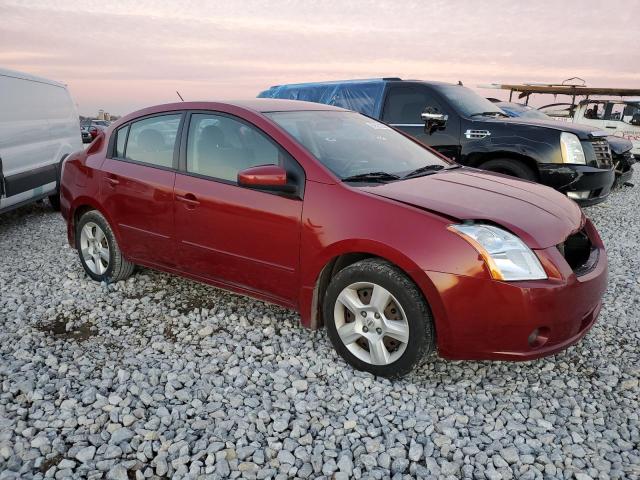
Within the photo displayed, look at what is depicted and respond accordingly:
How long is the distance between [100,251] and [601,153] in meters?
6.02

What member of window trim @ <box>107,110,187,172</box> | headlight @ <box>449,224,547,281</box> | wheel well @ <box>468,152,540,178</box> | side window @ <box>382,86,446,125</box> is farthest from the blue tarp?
headlight @ <box>449,224,547,281</box>

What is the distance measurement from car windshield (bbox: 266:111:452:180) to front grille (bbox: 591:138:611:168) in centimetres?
342

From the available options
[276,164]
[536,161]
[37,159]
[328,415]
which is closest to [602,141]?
[536,161]

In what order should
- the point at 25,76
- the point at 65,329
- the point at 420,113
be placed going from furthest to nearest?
the point at 420,113
the point at 25,76
the point at 65,329

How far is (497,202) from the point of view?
3.08m

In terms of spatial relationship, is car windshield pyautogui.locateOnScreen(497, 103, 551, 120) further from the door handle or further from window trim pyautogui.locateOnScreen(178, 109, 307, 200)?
the door handle

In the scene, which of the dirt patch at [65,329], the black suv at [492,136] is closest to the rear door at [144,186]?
the dirt patch at [65,329]

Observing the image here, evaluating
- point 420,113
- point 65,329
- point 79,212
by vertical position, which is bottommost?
point 65,329

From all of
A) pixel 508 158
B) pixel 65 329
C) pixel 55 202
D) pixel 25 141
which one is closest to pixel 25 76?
pixel 25 141

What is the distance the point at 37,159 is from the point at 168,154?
13.0ft

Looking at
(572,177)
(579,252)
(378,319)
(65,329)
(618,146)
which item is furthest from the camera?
(618,146)

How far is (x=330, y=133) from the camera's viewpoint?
12.2 ft

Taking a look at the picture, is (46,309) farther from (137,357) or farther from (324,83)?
(324,83)

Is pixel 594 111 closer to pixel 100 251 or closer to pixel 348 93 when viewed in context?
pixel 348 93
